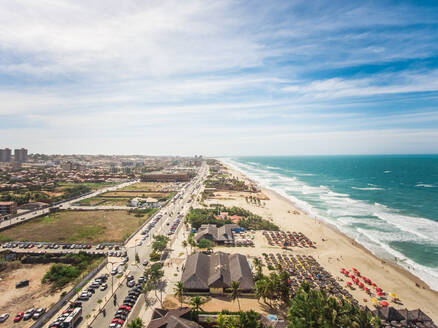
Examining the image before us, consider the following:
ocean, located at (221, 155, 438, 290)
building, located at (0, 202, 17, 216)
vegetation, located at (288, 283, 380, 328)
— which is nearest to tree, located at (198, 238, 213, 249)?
vegetation, located at (288, 283, 380, 328)

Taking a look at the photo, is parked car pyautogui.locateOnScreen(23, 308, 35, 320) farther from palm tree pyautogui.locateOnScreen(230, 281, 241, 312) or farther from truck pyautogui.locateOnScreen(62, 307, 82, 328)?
palm tree pyautogui.locateOnScreen(230, 281, 241, 312)

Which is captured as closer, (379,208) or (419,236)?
(419,236)

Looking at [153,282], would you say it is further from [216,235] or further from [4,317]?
[216,235]

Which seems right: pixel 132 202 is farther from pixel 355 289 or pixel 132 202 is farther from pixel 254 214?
pixel 355 289

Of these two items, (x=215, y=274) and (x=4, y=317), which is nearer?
(x=4, y=317)

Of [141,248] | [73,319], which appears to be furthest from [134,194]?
[73,319]

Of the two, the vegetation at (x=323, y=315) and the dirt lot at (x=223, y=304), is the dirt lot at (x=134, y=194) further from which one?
the vegetation at (x=323, y=315)

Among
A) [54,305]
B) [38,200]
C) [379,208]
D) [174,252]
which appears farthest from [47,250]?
[379,208]
